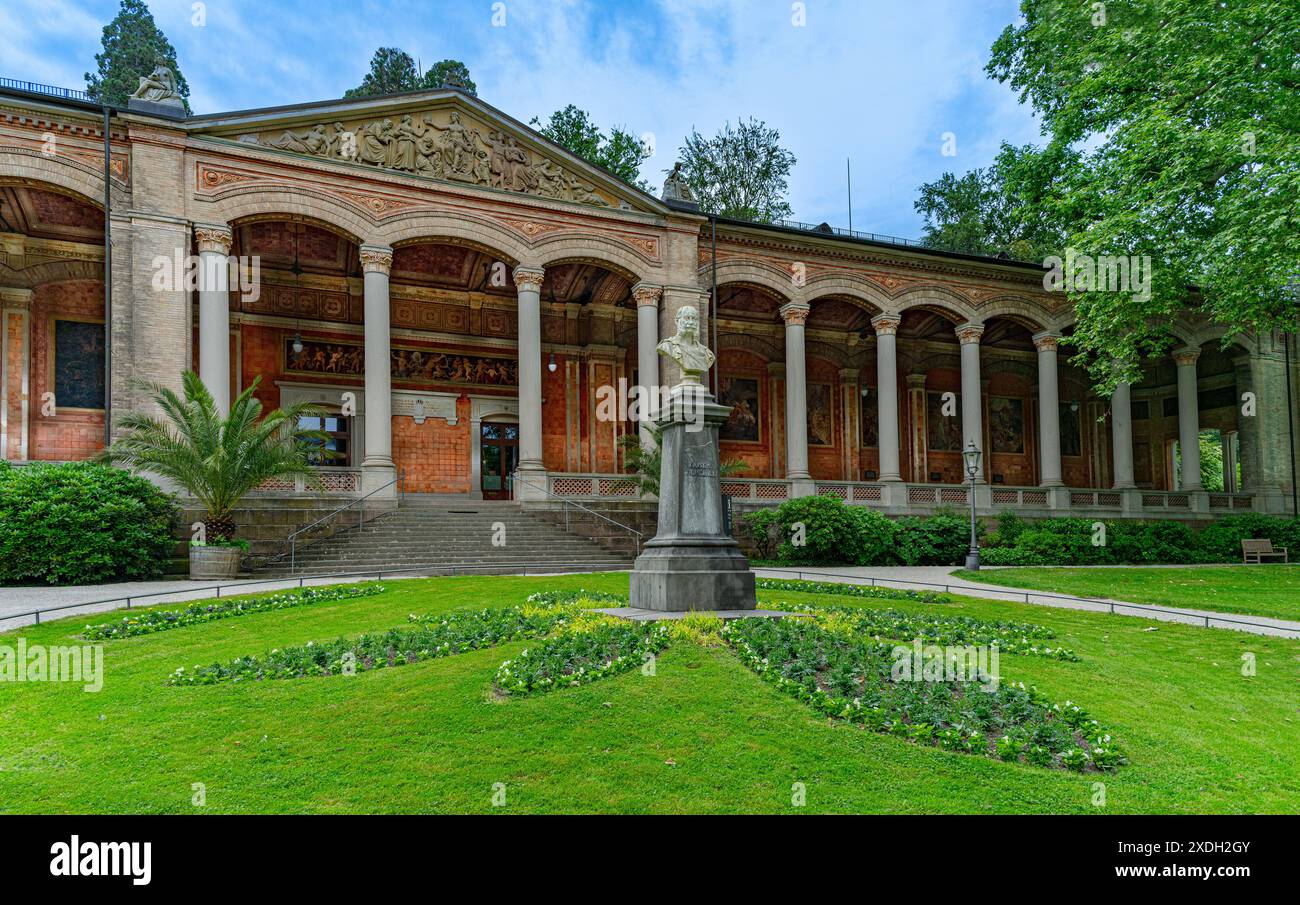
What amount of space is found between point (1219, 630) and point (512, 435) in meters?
22.5

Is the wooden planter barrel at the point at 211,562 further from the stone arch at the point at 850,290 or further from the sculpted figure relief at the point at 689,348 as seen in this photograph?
the stone arch at the point at 850,290

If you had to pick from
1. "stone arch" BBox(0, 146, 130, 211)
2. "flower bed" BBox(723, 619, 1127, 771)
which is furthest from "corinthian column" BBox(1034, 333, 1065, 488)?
"stone arch" BBox(0, 146, 130, 211)

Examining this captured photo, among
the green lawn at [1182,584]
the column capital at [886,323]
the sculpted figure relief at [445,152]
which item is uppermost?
the sculpted figure relief at [445,152]

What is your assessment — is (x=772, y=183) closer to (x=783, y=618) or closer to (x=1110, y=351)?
(x=1110, y=351)

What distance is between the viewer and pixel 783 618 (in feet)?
29.1

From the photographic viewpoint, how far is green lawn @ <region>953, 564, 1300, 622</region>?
12.8 meters

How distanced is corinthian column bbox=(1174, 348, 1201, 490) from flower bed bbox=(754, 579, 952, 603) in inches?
923

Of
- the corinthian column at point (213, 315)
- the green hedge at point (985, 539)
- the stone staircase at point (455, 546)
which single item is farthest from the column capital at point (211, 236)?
the green hedge at point (985, 539)

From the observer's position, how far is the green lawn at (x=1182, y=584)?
42.0 feet

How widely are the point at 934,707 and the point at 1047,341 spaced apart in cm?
→ 2838

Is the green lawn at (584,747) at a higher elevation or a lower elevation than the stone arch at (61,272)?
lower

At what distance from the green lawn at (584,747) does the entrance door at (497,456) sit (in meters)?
20.6

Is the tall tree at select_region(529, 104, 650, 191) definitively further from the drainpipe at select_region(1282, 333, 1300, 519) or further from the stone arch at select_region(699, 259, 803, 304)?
the drainpipe at select_region(1282, 333, 1300, 519)

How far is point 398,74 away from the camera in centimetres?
4006
